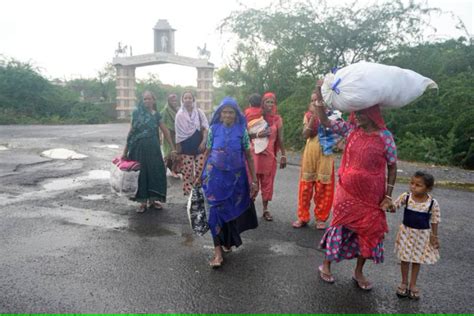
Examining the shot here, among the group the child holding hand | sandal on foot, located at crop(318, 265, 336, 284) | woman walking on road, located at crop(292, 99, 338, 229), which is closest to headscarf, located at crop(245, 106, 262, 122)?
woman walking on road, located at crop(292, 99, 338, 229)

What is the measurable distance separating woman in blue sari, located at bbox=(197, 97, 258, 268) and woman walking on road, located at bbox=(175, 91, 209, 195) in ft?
6.48

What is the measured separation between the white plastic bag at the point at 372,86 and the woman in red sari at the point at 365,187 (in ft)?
0.58

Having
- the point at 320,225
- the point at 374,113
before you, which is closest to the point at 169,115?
the point at 320,225

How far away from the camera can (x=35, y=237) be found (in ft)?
14.5

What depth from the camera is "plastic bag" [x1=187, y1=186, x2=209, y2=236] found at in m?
3.98

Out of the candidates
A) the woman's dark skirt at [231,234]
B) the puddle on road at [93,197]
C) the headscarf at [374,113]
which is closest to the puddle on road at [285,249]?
the woman's dark skirt at [231,234]

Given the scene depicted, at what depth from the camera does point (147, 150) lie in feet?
18.1

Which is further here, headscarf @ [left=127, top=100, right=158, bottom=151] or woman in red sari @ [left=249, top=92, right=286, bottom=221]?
headscarf @ [left=127, top=100, right=158, bottom=151]

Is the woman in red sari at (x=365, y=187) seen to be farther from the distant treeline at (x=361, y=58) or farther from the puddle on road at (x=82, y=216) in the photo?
the distant treeline at (x=361, y=58)

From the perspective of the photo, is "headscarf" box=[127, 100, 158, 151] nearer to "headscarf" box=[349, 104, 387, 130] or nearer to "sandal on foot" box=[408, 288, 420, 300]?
"headscarf" box=[349, 104, 387, 130]

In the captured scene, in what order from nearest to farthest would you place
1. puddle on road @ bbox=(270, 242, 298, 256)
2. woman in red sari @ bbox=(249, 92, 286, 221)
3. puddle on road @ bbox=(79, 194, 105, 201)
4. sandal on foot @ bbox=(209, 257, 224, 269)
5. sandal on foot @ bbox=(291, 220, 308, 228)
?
sandal on foot @ bbox=(209, 257, 224, 269) → puddle on road @ bbox=(270, 242, 298, 256) → sandal on foot @ bbox=(291, 220, 308, 228) → woman in red sari @ bbox=(249, 92, 286, 221) → puddle on road @ bbox=(79, 194, 105, 201)

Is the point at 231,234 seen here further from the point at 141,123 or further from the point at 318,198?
the point at 141,123

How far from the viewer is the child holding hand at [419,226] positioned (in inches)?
122

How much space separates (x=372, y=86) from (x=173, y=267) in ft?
7.76
